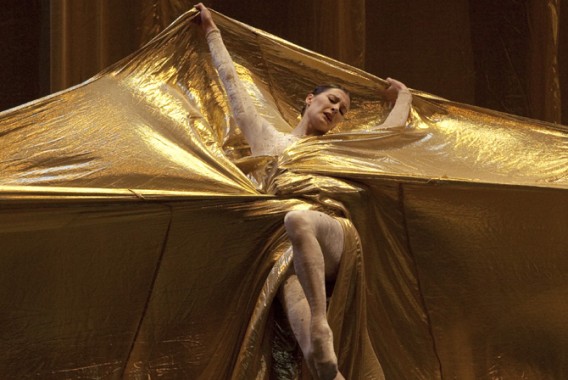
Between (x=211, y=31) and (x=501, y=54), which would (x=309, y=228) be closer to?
(x=211, y=31)

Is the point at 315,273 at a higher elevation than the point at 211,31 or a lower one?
lower

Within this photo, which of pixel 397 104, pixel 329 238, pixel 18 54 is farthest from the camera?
pixel 18 54

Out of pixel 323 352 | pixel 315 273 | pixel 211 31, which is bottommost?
pixel 323 352

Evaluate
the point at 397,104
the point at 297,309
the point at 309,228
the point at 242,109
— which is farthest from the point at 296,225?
the point at 397,104

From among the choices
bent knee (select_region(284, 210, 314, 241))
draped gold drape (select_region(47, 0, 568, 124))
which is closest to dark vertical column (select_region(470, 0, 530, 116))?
draped gold drape (select_region(47, 0, 568, 124))

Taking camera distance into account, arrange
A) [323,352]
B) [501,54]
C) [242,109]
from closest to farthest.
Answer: [323,352] < [242,109] < [501,54]

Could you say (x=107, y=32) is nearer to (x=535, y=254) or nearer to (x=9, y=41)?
(x=9, y=41)

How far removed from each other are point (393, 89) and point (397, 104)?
0.18ft

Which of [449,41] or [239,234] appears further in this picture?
[449,41]

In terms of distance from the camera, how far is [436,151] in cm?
228

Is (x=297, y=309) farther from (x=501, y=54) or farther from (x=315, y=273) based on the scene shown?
(x=501, y=54)

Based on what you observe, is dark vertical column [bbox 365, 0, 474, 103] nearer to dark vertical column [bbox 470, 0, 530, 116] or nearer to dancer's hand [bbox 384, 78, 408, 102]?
→ dark vertical column [bbox 470, 0, 530, 116]

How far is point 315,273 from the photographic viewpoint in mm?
1825

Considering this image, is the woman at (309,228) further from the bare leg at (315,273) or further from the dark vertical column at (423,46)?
the dark vertical column at (423,46)
